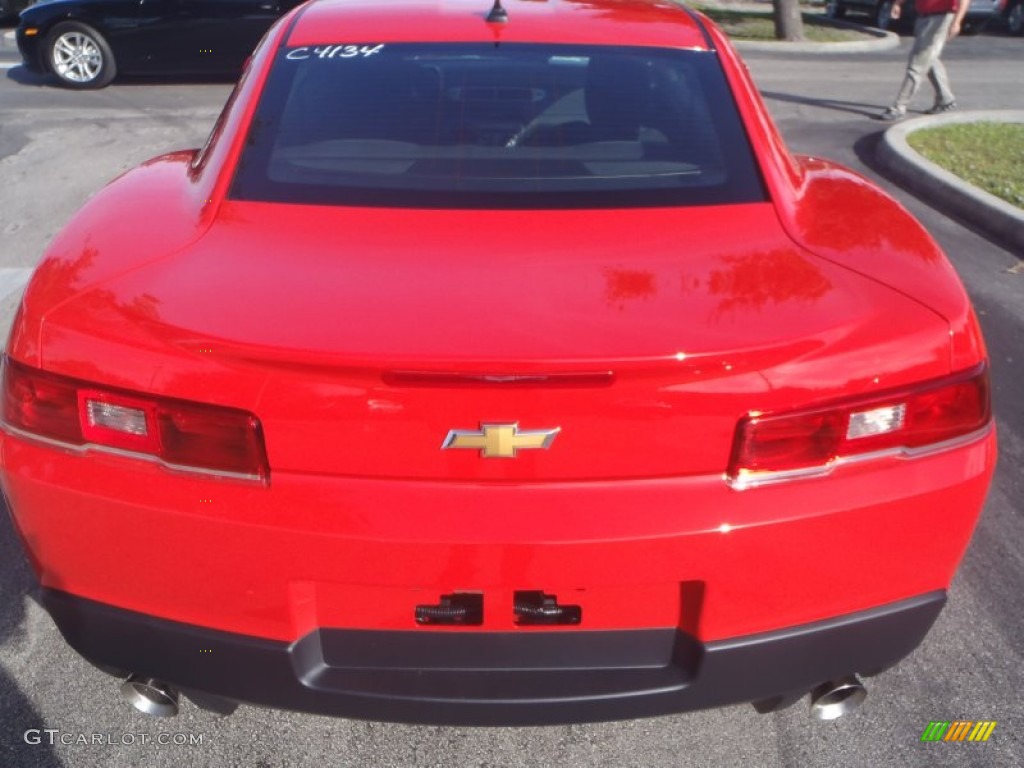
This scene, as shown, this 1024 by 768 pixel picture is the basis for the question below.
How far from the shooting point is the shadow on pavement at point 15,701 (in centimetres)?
244

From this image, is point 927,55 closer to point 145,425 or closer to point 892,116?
point 892,116

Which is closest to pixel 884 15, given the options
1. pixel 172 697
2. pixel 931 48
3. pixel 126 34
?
pixel 931 48

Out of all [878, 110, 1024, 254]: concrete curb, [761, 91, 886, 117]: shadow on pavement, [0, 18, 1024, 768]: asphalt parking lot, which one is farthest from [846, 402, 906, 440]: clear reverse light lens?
[761, 91, 886, 117]: shadow on pavement

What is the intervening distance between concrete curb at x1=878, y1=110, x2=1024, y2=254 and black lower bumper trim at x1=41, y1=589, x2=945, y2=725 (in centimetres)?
527

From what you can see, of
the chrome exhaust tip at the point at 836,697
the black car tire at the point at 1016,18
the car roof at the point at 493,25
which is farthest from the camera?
the black car tire at the point at 1016,18

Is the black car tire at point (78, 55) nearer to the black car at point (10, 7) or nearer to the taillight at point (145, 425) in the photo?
the black car at point (10, 7)

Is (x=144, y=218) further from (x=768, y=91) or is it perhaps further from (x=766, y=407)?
(x=768, y=91)

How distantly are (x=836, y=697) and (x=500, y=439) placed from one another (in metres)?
1.06

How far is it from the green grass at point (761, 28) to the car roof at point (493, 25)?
1394cm

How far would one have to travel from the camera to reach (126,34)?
1146cm

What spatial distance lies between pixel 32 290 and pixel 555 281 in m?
1.10

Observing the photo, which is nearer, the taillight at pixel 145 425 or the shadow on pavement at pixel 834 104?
the taillight at pixel 145 425

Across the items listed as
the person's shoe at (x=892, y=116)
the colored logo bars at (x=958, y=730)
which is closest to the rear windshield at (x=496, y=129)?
the colored logo bars at (x=958, y=730)

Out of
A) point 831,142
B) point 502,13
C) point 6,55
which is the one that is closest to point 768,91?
point 831,142
